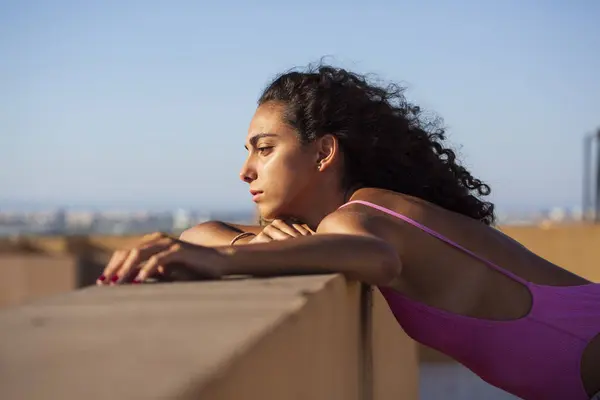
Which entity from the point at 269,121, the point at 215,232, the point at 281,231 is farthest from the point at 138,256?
the point at 215,232

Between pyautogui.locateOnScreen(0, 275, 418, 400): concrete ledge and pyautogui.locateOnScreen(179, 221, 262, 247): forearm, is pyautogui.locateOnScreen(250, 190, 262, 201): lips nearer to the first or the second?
pyautogui.locateOnScreen(179, 221, 262, 247): forearm

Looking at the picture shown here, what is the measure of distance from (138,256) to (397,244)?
77cm

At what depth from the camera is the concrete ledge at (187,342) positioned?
3.75 feet

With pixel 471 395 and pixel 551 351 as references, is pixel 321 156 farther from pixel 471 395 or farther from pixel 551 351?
pixel 471 395

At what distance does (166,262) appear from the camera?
90.5 inches

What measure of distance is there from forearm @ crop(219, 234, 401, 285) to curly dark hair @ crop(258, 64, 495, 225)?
84 centimetres

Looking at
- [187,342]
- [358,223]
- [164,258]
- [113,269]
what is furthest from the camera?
[358,223]

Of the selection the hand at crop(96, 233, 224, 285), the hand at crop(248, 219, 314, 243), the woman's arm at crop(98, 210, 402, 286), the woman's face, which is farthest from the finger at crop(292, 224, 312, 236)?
the hand at crop(96, 233, 224, 285)

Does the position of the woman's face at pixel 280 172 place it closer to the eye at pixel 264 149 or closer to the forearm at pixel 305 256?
the eye at pixel 264 149

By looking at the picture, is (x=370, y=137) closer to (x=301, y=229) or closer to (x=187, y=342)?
(x=301, y=229)

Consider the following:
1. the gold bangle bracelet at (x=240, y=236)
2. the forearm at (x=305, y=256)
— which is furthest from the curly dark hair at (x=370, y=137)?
the forearm at (x=305, y=256)

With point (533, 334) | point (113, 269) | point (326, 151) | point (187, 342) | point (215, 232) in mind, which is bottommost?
point (533, 334)

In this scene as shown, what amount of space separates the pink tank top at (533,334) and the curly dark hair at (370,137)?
0.49 meters

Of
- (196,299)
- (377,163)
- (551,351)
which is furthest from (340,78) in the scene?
(196,299)
